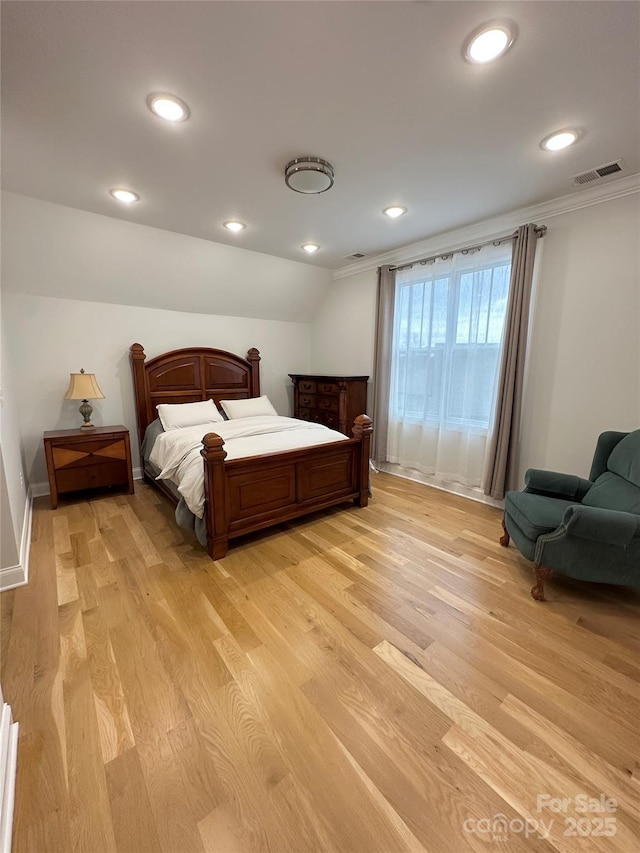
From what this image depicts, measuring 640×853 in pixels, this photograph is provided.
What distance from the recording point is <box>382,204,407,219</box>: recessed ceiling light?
2.70 metres

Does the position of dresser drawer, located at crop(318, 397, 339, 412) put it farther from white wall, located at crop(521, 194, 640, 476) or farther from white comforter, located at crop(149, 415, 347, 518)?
white wall, located at crop(521, 194, 640, 476)

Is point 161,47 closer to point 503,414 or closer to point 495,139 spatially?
point 495,139

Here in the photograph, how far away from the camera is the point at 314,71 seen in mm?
1438

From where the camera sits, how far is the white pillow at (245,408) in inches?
159

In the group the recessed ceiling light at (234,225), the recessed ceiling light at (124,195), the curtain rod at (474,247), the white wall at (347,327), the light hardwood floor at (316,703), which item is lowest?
the light hardwood floor at (316,703)

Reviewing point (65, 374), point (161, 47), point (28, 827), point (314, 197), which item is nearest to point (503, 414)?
point (314, 197)

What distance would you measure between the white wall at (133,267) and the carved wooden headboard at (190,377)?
1.86 ft

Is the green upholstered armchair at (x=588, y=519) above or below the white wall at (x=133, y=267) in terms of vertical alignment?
below

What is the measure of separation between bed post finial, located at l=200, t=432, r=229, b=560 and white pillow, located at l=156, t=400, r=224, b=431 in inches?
55.7

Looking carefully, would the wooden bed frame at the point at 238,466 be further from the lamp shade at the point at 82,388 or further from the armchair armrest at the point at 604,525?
the armchair armrest at the point at 604,525

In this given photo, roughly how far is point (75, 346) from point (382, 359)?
129 inches

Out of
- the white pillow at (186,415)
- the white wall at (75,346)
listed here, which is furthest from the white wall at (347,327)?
the white pillow at (186,415)

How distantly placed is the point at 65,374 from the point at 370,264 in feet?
11.6

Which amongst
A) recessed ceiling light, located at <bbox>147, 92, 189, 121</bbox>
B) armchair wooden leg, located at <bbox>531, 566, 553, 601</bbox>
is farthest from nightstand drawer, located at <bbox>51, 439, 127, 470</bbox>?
armchair wooden leg, located at <bbox>531, 566, 553, 601</bbox>
